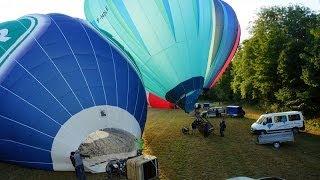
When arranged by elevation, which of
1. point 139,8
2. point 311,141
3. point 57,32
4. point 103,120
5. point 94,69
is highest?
point 139,8

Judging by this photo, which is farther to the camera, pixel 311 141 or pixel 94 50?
pixel 311 141

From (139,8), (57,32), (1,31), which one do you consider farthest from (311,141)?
(1,31)

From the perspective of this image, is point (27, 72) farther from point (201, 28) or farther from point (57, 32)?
point (201, 28)

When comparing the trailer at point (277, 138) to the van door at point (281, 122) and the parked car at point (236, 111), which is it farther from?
the parked car at point (236, 111)

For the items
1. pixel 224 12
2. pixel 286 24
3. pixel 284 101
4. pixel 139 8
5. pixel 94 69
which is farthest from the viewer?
pixel 286 24

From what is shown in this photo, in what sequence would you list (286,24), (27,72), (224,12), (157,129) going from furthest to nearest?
1. (286,24)
2. (157,129)
3. (224,12)
4. (27,72)

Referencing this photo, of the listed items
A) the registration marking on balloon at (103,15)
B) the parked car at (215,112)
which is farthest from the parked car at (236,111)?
the registration marking on balloon at (103,15)

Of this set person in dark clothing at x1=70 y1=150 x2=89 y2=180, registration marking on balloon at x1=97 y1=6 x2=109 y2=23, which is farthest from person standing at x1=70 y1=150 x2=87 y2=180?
registration marking on balloon at x1=97 y1=6 x2=109 y2=23
